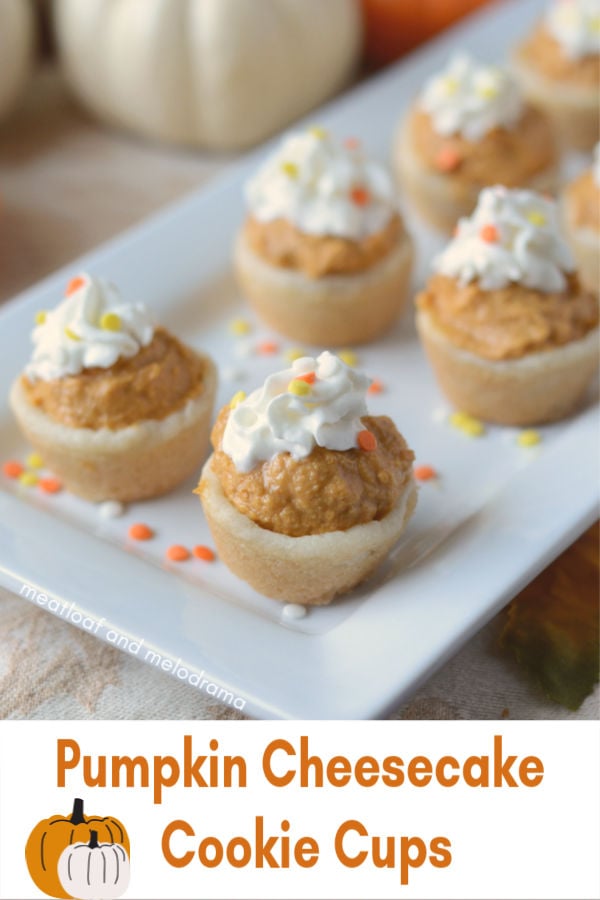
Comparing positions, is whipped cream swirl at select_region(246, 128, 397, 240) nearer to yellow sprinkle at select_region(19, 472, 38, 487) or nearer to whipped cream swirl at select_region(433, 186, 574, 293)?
whipped cream swirl at select_region(433, 186, 574, 293)

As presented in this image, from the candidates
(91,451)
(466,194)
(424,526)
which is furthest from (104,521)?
(466,194)

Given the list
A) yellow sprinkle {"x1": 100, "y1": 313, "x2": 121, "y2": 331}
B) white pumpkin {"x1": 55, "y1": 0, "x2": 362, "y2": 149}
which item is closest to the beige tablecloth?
white pumpkin {"x1": 55, "y1": 0, "x2": 362, "y2": 149}

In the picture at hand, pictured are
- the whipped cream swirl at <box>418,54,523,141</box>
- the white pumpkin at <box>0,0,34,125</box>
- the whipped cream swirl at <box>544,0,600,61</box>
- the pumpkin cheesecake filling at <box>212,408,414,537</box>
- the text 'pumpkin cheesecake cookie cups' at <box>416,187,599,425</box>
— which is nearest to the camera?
the pumpkin cheesecake filling at <box>212,408,414,537</box>

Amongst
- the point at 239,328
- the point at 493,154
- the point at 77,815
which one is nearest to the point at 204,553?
the point at 77,815

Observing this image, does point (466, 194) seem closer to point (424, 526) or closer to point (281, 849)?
point (424, 526)

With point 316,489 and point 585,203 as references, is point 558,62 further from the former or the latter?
point 316,489

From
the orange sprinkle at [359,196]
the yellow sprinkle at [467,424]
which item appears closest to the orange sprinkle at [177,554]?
the yellow sprinkle at [467,424]
